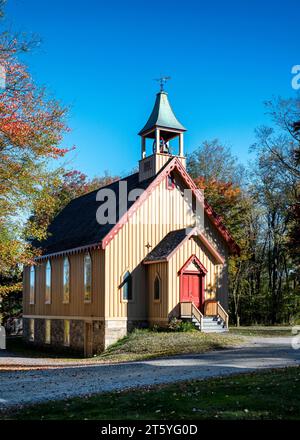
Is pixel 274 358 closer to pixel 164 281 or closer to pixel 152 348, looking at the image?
pixel 152 348

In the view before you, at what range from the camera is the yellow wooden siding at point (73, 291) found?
102 ft

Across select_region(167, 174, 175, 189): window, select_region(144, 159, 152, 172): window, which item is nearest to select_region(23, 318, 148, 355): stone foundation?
select_region(167, 174, 175, 189): window

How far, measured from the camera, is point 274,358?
69.8ft

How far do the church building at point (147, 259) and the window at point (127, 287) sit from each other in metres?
0.05

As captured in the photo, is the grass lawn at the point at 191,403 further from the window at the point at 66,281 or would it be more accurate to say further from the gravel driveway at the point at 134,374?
the window at the point at 66,281

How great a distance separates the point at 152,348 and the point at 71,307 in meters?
9.38

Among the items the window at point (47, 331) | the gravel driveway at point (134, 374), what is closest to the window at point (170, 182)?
the gravel driveway at point (134, 374)

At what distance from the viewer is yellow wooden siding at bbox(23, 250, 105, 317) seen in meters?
31.0

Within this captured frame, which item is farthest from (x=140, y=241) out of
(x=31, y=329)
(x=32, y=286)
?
(x=31, y=329)

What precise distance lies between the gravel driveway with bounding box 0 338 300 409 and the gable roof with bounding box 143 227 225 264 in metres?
7.32

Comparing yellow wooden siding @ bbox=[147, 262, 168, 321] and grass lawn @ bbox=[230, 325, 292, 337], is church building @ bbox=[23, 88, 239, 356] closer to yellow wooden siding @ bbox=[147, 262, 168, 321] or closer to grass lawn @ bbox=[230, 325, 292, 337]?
yellow wooden siding @ bbox=[147, 262, 168, 321]

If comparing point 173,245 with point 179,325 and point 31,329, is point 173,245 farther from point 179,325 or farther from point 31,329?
point 31,329
